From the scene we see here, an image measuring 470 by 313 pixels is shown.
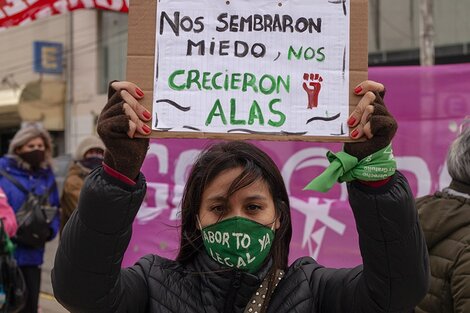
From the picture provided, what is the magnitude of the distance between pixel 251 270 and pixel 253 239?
0.31ft

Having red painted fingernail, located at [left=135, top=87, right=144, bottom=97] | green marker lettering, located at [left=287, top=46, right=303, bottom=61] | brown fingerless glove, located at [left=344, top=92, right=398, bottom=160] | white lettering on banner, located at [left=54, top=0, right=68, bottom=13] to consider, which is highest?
white lettering on banner, located at [left=54, top=0, right=68, bottom=13]

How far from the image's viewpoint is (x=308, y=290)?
1.92 meters

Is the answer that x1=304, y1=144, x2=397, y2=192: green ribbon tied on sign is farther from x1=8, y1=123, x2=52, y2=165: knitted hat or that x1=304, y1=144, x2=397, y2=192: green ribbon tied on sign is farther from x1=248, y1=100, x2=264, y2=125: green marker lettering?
x1=8, y1=123, x2=52, y2=165: knitted hat

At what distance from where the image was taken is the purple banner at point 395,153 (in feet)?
13.0

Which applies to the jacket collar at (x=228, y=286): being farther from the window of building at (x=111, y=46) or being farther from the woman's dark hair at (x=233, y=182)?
the window of building at (x=111, y=46)

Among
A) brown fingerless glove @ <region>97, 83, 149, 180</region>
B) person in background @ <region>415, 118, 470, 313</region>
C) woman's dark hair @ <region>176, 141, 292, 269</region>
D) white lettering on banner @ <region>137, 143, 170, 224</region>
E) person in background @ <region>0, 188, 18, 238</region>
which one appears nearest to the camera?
brown fingerless glove @ <region>97, 83, 149, 180</region>

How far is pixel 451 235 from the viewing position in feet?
8.75

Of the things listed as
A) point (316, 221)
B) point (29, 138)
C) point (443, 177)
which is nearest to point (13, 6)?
point (29, 138)

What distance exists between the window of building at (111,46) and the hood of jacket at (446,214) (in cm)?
1801

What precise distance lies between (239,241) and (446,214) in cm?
113

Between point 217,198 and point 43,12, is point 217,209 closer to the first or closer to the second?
point 217,198

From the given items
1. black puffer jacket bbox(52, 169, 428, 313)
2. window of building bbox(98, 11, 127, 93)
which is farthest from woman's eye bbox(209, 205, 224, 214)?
window of building bbox(98, 11, 127, 93)

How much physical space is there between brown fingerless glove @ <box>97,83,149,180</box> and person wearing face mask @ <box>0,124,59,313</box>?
373 centimetres

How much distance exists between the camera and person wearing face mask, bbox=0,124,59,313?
5.20 m
